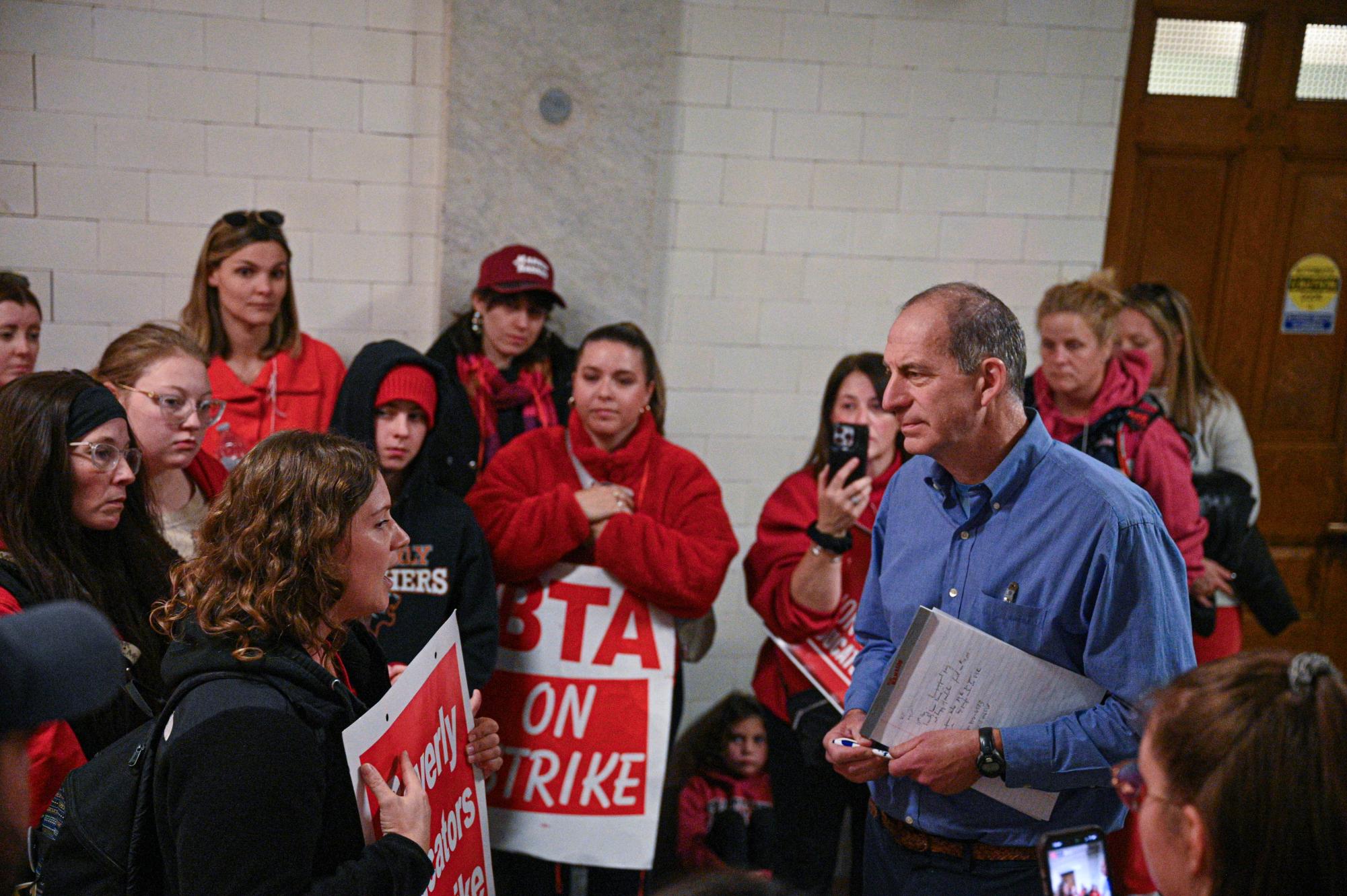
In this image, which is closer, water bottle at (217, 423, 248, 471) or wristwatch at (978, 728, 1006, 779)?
wristwatch at (978, 728, 1006, 779)

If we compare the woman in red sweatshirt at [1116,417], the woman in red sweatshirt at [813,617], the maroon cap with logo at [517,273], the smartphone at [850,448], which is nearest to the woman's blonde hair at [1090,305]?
the woman in red sweatshirt at [1116,417]

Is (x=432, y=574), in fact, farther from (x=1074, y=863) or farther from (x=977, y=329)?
(x=1074, y=863)

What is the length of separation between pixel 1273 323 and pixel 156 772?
16.9ft

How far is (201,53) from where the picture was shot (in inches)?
178

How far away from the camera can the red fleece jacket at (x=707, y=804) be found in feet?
13.5

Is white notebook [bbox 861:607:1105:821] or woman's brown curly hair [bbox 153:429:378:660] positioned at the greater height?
woman's brown curly hair [bbox 153:429:378:660]

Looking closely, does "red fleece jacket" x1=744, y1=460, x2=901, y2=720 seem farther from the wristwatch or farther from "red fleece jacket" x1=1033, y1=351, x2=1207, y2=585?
the wristwatch

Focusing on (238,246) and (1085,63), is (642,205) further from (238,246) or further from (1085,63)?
(1085,63)

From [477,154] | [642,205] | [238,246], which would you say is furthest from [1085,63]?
[238,246]

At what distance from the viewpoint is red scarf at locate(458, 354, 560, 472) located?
165 inches

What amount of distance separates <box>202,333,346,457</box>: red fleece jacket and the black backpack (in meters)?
2.21

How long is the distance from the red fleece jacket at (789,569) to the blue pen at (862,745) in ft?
2.97

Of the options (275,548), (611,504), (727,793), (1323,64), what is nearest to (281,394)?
(611,504)

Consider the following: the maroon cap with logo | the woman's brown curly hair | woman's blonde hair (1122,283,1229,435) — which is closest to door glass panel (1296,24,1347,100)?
woman's blonde hair (1122,283,1229,435)
